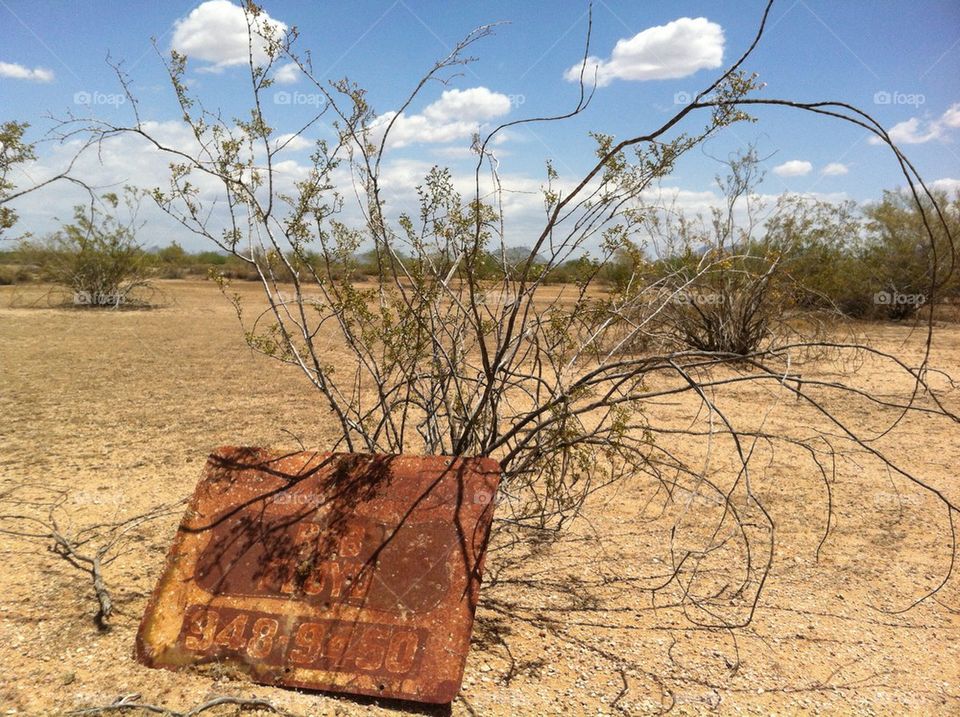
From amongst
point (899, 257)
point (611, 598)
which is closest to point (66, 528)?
Answer: point (611, 598)

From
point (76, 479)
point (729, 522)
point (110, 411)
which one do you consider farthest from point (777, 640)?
point (110, 411)

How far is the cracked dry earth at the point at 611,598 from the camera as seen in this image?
266 cm

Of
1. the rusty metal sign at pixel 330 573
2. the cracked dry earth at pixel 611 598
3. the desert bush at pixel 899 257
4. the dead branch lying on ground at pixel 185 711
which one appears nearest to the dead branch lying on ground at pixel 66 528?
the cracked dry earth at pixel 611 598

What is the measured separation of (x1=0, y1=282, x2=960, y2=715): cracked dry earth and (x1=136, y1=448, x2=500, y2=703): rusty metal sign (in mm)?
115

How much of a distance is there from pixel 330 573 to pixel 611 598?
1466mm

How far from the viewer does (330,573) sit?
111 inches

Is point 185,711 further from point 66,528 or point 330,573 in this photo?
point 66,528

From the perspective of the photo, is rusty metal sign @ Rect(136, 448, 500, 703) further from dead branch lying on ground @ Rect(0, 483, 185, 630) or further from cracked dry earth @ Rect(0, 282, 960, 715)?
dead branch lying on ground @ Rect(0, 483, 185, 630)

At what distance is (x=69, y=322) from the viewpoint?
14.1 metres

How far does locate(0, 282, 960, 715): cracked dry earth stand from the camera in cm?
266

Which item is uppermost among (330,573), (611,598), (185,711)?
(330,573)

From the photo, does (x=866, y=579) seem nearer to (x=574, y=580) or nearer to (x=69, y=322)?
(x=574, y=580)

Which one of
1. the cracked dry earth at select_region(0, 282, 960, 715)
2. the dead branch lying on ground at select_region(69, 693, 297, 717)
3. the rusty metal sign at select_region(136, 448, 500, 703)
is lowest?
the cracked dry earth at select_region(0, 282, 960, 715)

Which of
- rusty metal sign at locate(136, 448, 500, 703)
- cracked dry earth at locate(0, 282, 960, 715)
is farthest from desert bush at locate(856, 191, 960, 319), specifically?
rusty metal sign at locate(136, 448, 500, 703)
